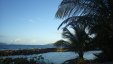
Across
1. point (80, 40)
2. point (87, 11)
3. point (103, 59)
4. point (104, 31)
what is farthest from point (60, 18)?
point (80, 40)

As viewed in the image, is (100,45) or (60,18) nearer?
(60,18)

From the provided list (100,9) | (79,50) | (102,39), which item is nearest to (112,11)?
(100,9)

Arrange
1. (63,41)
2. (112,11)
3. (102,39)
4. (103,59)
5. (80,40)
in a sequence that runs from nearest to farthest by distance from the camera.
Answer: (112,11) → (102,39) → (103,59) → (80,40) → (63,41)


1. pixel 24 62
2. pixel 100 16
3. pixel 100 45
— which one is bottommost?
pixel 24 62

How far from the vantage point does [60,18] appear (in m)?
12.1

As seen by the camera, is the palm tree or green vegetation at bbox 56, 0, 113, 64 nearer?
green vegetation at bbox 56, 0, 113, 64

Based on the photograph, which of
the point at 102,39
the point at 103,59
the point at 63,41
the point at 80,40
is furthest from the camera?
the point at 63,41

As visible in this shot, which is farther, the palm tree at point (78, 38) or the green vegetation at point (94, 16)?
the palm tree at point (78, 38)

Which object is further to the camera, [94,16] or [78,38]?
[78,38]

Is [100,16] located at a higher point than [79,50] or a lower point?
higher

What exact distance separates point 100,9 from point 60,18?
6.96 feet

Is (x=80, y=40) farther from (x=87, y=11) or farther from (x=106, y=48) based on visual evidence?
(x=87, y=11)

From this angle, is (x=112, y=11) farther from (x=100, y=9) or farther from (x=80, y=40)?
(x=80, y=40)

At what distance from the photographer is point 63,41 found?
1906 centimetres
